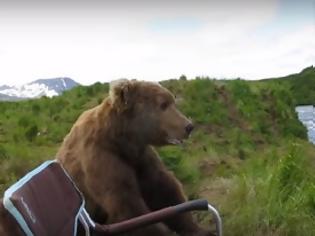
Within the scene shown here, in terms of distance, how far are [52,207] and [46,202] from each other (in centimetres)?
5

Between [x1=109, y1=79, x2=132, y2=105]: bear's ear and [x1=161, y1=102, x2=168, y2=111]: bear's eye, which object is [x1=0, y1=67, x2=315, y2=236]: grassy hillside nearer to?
[x1=161, y1=102, x2=168, y2=111]: bear's eye

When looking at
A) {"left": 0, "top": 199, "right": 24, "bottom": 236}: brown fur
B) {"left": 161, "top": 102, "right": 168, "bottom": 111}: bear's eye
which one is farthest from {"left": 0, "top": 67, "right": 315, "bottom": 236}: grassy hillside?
{"left": 0, "top": 199, "right": 24, "bottom": 236}: brown fur

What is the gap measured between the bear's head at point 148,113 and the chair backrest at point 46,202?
99 cm

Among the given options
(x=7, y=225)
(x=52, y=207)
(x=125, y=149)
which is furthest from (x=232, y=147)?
(x=7, y=225)

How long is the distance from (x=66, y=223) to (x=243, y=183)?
112 inches

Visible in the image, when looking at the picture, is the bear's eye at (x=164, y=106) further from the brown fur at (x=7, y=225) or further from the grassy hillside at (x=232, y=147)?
the brown fur at (x=7, y=225)

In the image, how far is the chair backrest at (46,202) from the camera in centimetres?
292

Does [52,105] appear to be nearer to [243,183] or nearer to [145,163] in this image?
[243,183]

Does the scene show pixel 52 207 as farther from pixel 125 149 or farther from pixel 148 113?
pixel 148 113

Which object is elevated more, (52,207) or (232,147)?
(52,207)

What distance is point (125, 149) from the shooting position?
4520 millimetres

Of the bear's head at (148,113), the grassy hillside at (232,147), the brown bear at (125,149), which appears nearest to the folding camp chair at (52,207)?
the brown bear at (125,149)

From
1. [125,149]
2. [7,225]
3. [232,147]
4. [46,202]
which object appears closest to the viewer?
[7,225]

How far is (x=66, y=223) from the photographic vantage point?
3.37 m
